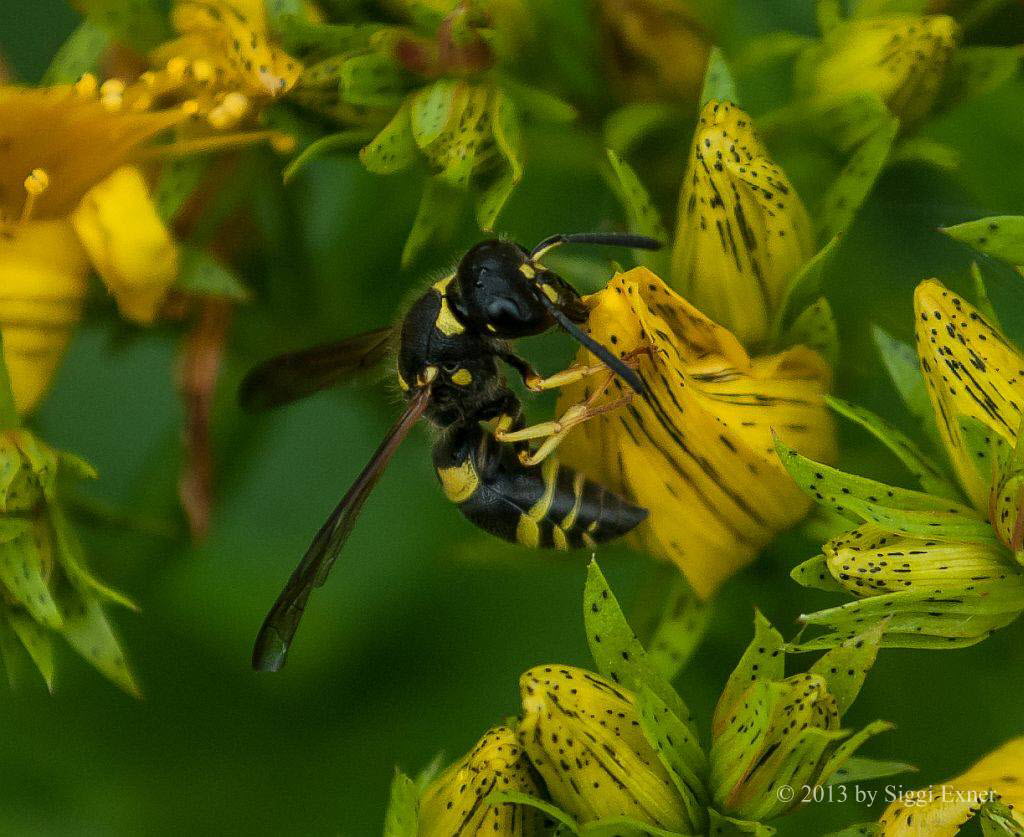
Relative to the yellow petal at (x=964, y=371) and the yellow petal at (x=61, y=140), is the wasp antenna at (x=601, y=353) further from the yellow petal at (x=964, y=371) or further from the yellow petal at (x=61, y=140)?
the yellow petal at (x=61, y=140)

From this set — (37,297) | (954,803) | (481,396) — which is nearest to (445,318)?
(481,396)

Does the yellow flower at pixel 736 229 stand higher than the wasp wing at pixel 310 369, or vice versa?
the yellow flower at pixel 736 229

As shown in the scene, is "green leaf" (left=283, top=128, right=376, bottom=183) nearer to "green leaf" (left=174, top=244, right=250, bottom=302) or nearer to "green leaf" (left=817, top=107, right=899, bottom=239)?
"green leaf" (left=174, top=244, right=250, bottom=302)

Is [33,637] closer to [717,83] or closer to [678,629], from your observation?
[678,629]

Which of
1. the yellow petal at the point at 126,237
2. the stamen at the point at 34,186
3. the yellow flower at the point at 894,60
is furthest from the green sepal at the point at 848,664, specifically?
the stamen at the point at 34,186

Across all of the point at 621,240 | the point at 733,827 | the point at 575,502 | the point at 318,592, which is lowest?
the point at 318,592

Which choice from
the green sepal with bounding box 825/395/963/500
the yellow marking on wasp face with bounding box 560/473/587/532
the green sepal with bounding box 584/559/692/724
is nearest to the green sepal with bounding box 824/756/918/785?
Result: the green sepal with bounding box 584/559/692/724
